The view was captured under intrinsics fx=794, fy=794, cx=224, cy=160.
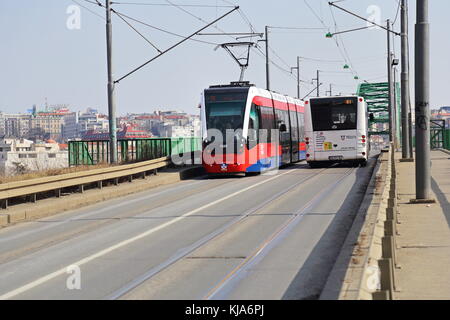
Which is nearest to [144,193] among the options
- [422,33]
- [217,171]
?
[217,171]

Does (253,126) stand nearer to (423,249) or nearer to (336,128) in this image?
(336,128)

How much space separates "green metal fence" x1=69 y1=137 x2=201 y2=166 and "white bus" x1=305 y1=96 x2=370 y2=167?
→ 5719mm

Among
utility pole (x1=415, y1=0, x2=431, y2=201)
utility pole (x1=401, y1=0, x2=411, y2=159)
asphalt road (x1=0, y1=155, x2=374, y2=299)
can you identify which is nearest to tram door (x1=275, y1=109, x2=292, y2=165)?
utility pole (x1=401, y1=0, x2=411, y2=159)

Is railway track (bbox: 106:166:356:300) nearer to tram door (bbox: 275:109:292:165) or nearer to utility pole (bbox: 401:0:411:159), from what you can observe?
tram door (bbox: 275:109:292:165)

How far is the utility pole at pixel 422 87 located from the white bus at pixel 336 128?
59.1 feet

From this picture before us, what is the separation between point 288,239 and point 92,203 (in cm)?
921

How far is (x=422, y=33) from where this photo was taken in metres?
A: 16.5

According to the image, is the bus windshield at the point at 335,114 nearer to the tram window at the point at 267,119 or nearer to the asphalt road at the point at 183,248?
the tram window at the point at 267,119

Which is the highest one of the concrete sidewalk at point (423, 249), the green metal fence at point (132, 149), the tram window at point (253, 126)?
the tram window at point (253, 126)

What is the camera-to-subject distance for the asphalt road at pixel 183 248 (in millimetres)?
8867

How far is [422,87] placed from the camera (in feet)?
54.0

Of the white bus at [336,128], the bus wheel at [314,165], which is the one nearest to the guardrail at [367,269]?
the white bus at [336,128]

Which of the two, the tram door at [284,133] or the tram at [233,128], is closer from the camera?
the tram at [233,128]
